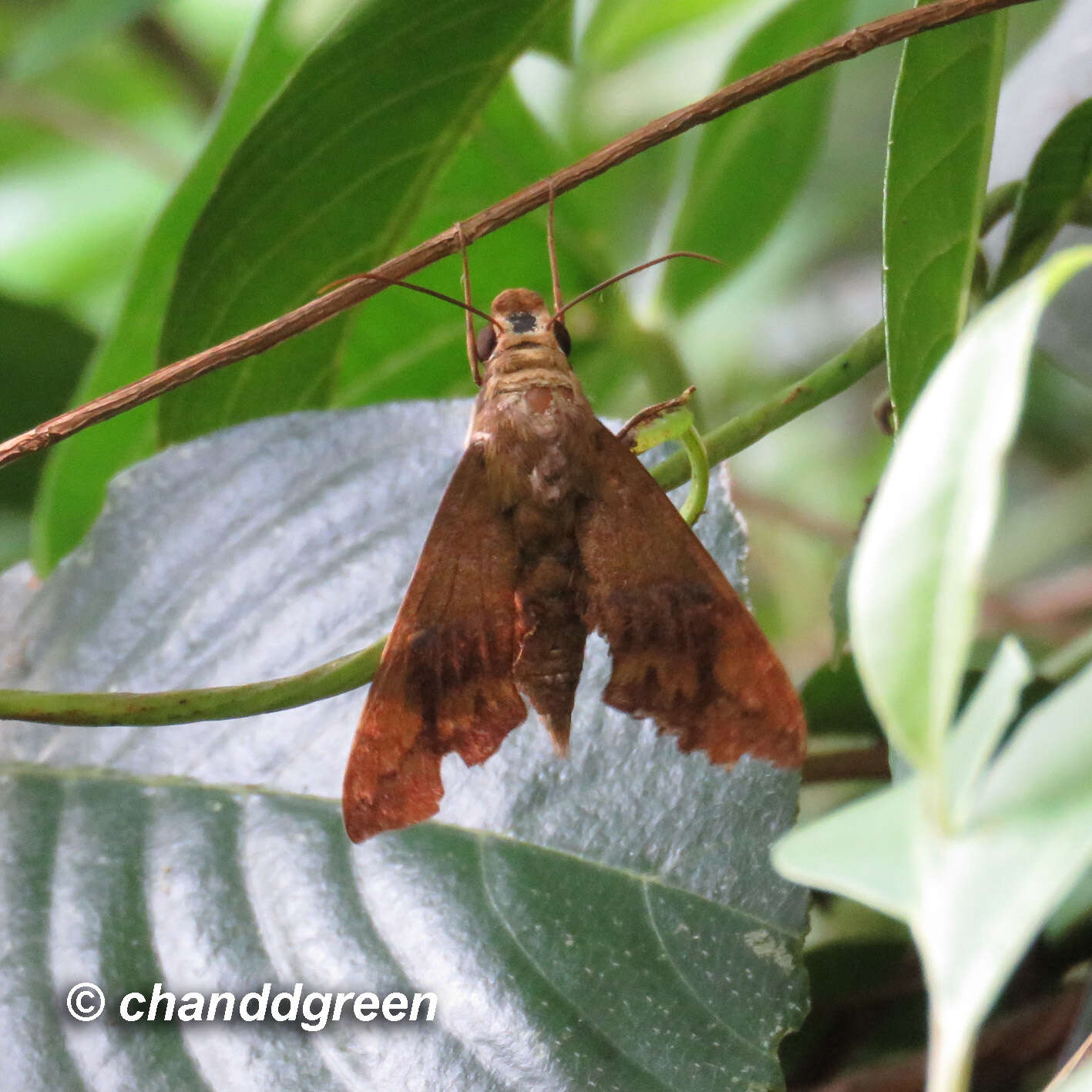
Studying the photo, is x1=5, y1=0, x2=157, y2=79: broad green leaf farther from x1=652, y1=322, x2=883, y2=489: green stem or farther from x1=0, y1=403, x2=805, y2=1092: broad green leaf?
x1=652, y1=322, x2=883, y2=489: green stem

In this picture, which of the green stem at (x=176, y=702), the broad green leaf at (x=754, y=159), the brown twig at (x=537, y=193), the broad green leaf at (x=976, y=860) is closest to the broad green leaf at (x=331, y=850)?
the green stem at (x=176, y=702)

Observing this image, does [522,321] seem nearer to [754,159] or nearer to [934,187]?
[934,187]

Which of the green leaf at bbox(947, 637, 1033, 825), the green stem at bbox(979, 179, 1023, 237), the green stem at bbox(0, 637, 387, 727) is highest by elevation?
the green stem at bbox(979, 179, 1023, 237)

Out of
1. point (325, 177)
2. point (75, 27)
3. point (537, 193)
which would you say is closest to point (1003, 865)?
point (537, 193)

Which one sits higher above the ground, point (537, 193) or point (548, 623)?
point (537, 193)

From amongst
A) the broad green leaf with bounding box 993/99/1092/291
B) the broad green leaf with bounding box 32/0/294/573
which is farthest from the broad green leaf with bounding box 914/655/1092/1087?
the broad green leaf with bounding box 32/0/294/573

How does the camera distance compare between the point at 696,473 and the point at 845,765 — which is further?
the point at 845,765

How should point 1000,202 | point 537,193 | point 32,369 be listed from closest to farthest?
1. point 537,193
2. point 1000,202
3. point 32,369
